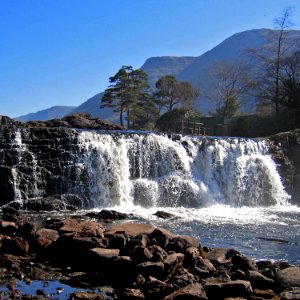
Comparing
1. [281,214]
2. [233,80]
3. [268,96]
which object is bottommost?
[281,214]

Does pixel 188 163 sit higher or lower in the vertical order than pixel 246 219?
higher

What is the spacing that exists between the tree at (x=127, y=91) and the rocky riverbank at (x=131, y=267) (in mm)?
43172

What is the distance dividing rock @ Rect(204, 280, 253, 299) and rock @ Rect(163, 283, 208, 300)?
218 mm

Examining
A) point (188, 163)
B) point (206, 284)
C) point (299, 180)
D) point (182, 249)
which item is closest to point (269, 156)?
point (299, 180)

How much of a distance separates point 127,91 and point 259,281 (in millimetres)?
47484

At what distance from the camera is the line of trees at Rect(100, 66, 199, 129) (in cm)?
5656

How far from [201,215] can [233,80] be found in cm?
3789

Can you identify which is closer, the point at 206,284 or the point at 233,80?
the point at 206,284

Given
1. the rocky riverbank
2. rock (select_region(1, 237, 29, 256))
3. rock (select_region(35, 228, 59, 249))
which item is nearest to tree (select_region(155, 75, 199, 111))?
rock (select_region(35, 228, 59, 249))

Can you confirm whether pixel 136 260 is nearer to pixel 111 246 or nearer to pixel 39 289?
pixel 111 246

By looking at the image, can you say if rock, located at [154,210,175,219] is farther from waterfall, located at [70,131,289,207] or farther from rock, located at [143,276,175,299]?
rock, located at [143,276,175,299]

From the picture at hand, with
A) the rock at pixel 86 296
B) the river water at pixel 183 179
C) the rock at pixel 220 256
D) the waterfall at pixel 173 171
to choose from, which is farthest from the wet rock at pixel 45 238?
the waterfall at pixel 173 171

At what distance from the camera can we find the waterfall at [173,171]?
79.4 feet

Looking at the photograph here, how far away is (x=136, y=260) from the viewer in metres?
10.9
